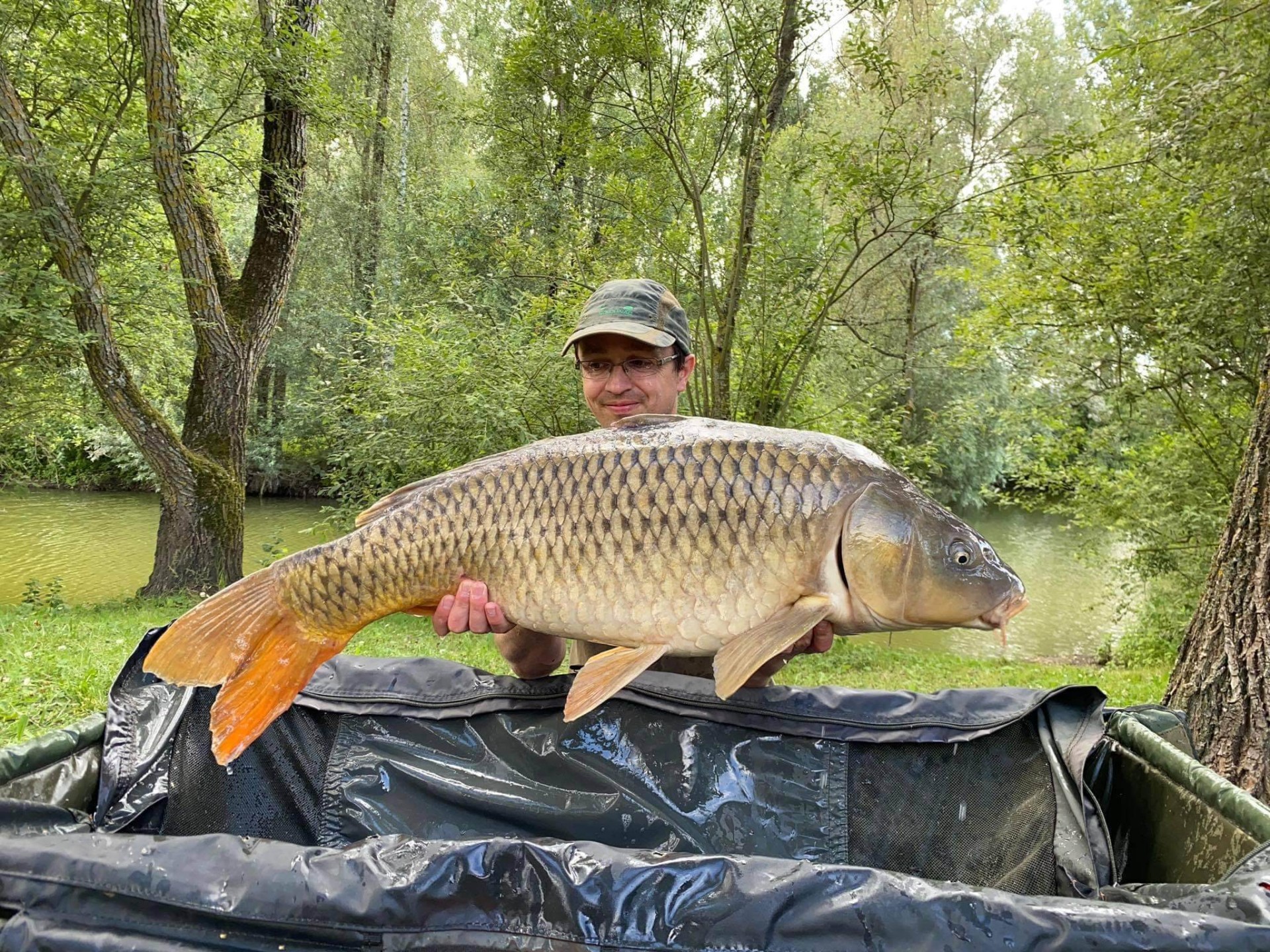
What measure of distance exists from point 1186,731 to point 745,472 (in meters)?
0.81

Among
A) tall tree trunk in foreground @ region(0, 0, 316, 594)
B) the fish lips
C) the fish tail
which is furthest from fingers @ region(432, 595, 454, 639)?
tall tree trunk in foreground @ region(0, 0, 316, 594)

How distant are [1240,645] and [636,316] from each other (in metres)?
1.52

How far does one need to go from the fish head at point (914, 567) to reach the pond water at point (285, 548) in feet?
16.5

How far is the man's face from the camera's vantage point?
1.68 meters

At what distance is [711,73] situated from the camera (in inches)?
185

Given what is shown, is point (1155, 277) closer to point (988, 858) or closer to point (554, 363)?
point (554, 363)

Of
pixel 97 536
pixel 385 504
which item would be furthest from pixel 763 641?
pixel 97 536

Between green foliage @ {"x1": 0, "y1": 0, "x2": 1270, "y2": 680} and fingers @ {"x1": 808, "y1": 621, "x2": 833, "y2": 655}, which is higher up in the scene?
green foliage @ {"x1": 0, "y1": 0, "x2": 1270, "y2": 680}

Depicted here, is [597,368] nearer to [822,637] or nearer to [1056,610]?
[822,637]

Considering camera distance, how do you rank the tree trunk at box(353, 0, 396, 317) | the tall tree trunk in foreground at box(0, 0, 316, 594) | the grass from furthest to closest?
the tree trunk at box(353, 0, 396, 317)
the tall tree trunk in foreground at box(0, 0, 316, 594)
the grass

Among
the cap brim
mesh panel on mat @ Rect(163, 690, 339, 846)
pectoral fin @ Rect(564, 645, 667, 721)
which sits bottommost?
mesh panel on mat @ Rect(163, 690, 339, 846)

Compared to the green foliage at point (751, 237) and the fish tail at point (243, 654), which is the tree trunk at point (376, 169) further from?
the fish tail at point (243, 654)

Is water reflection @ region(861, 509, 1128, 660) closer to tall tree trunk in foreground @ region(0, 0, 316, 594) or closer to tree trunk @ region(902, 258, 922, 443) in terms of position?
tree trunk @ region(902, 258, 922, 443)

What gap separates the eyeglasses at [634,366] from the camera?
5.60 ft
